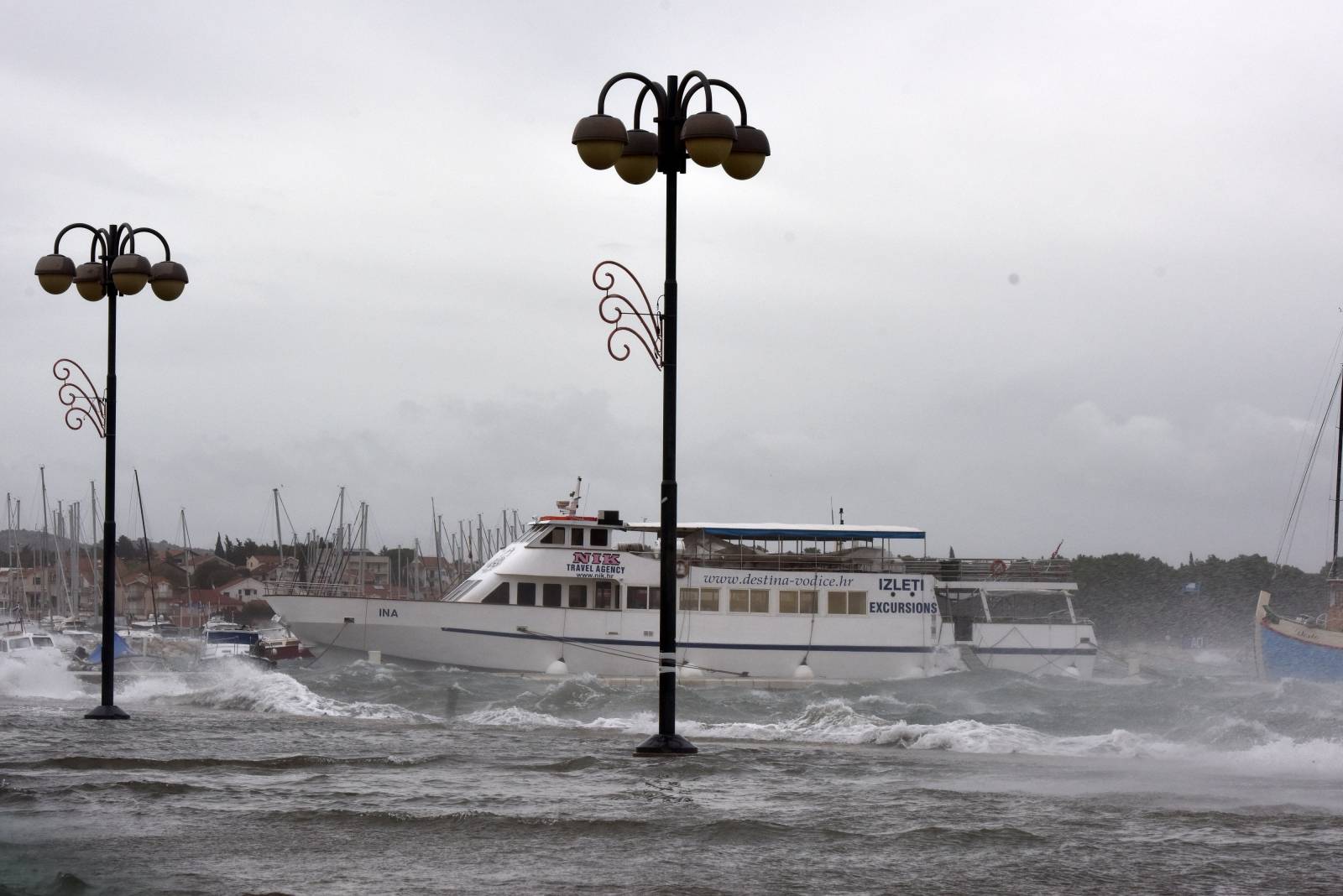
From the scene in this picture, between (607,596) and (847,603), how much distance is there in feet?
20.7

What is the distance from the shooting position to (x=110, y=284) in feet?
60.2

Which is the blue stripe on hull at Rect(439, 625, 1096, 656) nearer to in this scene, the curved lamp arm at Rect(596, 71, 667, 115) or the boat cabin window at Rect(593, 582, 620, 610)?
the boat cabin window at Rect(593, 582, 620, 610)

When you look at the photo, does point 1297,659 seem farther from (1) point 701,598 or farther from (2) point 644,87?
(2) point 644,87

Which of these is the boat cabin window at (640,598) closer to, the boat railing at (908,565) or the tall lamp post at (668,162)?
the boat railing at (908,565)

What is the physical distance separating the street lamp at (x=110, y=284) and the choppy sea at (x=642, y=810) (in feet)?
4.36

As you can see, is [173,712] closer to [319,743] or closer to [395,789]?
[319,743]

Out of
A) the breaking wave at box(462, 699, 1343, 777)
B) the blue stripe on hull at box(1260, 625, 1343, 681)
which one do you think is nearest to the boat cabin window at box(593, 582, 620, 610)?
the breaking wave at box(462, 699, 1343, 777)

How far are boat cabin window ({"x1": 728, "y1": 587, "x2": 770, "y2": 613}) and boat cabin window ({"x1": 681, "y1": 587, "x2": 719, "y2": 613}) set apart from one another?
1.26ft

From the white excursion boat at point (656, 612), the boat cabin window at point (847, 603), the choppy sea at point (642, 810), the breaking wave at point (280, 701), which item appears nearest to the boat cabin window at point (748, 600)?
the white excursion boat at point (656, 612)

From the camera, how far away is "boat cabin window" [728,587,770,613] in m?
36.1

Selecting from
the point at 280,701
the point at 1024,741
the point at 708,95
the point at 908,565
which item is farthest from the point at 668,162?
the point at 908,565

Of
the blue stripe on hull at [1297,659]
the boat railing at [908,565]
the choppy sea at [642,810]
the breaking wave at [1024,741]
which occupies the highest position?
the boat railing at [908,565]

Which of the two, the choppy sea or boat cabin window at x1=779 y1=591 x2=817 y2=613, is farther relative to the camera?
boat cabin window at x1=779 y1=591 x2=817 y2=613

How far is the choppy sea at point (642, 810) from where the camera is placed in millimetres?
6984
